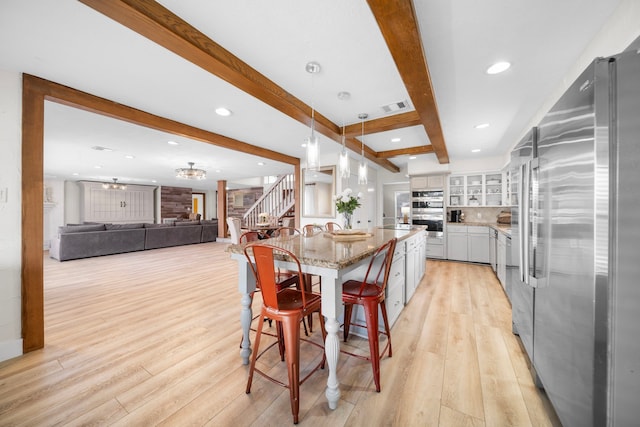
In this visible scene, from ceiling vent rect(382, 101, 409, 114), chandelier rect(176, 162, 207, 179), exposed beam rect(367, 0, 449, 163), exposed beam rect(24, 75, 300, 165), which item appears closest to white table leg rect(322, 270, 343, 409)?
exposed beam rect(367, 0, 449, 163)

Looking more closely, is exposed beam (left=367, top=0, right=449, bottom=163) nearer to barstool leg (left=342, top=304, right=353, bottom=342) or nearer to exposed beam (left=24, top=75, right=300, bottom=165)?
barstool leg (left=342, top=304, right=353, bottom=342)

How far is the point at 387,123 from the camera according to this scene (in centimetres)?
343

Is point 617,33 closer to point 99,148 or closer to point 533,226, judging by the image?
point 533,226

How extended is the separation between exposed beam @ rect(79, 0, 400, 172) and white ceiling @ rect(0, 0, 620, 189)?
2.6 inches

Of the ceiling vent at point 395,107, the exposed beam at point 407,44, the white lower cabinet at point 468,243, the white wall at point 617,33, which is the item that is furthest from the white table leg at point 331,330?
the white lower cabinet at point 468,243

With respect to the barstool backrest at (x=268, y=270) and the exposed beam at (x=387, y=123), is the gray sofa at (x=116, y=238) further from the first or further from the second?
the barstool backrest at (x=268, y=270)

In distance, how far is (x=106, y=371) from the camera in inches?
72.8

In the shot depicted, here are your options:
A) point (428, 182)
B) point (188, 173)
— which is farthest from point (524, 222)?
point (188, 173)

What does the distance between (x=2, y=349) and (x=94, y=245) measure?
5163 mm

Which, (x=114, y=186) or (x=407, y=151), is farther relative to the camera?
(x=114, y=186)

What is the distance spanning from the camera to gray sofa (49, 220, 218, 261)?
18.8 ft

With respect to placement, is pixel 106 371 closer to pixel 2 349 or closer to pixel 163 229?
pixel 2 349

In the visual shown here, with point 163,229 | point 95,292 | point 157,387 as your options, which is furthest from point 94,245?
point 157,387

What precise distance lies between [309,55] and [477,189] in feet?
18.0
